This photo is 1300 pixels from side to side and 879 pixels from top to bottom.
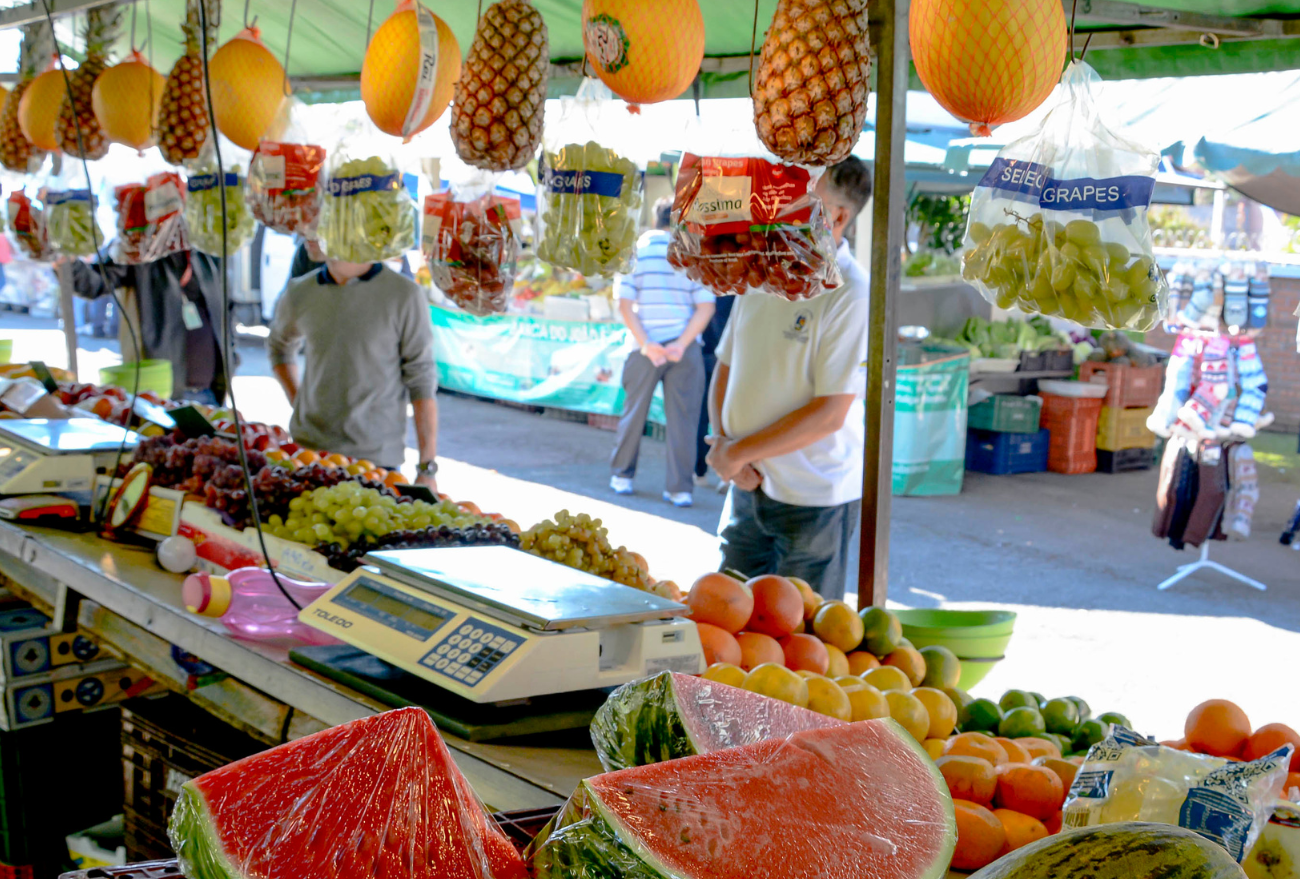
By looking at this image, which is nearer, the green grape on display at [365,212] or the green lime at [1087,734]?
the green lime at [1087,734]

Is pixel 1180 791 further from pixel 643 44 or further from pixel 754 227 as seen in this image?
pixel 643 44

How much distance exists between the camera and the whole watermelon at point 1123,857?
82 cm

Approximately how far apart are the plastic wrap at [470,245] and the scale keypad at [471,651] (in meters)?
1.28

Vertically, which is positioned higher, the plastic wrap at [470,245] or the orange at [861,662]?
the plastic wrap at [470,245]

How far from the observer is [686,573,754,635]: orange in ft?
6.69

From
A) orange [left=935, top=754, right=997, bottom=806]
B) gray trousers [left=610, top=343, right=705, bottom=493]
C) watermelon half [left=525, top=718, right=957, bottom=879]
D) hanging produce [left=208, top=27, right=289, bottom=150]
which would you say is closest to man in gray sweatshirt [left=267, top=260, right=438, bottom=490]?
hanging produce [left=208, top=27, right=289, bottom=150]

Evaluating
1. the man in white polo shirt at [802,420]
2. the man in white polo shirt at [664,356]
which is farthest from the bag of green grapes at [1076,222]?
the man in white polo shirt at [664,356]

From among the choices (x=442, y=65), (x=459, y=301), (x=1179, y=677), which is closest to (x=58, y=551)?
(x=459, y=301)

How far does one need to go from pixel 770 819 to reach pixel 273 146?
102 inches

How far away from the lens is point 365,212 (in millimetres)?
2836

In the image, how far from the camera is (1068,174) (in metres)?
1.70

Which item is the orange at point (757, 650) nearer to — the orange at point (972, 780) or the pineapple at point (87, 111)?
the orange at point (972, 780)

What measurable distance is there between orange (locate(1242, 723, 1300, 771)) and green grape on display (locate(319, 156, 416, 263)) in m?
2.21

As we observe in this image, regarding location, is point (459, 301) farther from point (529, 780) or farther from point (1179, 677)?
point (1179, 677)
